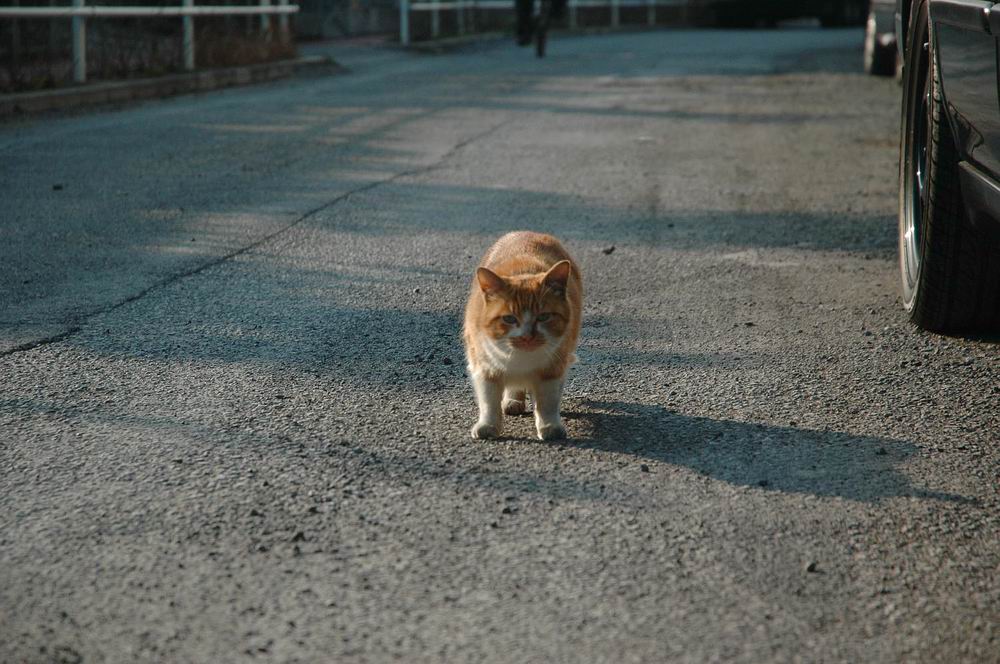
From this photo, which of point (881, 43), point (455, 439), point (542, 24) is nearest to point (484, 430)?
point (455, 439)

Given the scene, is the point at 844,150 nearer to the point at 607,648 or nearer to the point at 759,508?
the point at 759,508

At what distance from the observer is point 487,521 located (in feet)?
9.91

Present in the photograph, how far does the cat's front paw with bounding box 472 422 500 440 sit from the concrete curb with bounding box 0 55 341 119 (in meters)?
8.73

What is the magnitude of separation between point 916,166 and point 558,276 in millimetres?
2154

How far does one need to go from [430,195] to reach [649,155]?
2604 mm

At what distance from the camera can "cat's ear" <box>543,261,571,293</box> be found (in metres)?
3.68

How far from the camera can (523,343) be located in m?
3.60

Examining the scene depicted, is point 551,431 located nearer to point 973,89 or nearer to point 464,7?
point 973,89

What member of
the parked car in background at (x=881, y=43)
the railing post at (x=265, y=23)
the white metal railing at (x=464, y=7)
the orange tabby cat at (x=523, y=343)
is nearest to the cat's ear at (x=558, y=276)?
the orange tabby cat at (x=523, y=343)

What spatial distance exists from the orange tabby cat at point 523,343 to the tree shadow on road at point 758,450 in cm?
17

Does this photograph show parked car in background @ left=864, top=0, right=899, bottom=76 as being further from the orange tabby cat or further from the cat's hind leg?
the orange tabby cat

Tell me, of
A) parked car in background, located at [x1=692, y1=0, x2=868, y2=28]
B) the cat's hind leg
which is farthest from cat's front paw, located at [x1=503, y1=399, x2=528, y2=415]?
parked car in background, located at [x1=692, y1=0, x2=868, y2=28]

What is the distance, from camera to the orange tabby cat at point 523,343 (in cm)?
363

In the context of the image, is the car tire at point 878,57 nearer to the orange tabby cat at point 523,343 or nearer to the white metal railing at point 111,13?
the white metal railing at point 111,13
